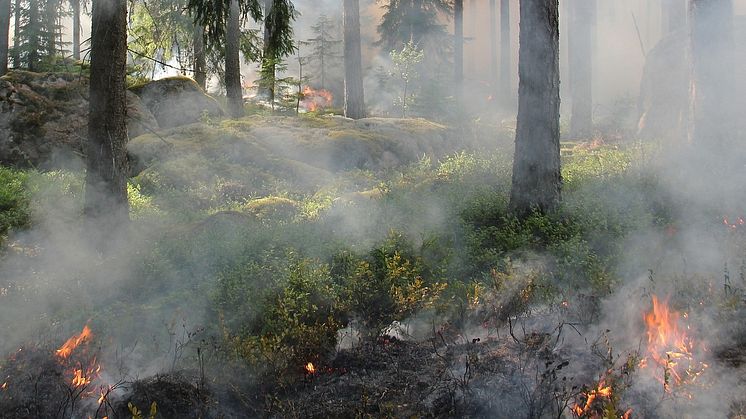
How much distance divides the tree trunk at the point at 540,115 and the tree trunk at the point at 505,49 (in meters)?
25.2

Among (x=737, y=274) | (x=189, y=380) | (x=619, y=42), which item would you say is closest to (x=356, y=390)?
(x=189, y=380)

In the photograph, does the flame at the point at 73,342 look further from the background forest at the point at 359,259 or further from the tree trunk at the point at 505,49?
the tree trunk at the point at 505,49

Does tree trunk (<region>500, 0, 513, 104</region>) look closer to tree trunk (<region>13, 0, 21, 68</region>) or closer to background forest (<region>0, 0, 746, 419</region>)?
background forest (<region>0, 0, 746, 419</region>)

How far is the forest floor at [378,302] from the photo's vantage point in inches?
190

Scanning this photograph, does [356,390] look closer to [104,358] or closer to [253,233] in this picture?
[104,358]

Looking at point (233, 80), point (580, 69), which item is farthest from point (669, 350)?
point (580, 69)

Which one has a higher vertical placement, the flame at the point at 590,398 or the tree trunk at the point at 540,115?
the tree trunk at the point at 540,115

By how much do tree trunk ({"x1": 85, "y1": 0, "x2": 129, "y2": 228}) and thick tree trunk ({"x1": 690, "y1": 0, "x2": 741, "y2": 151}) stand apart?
31.5 feet

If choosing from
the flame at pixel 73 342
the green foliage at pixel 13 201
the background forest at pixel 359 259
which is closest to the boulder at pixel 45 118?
the background forest at pixel 359 259

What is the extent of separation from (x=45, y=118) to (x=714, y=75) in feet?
46.9

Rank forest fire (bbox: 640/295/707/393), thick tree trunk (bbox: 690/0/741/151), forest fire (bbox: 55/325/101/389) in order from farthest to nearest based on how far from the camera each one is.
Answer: thick tree trunk (bbox: 690/0/741/151)
forest fire (bbox: 55/325/101/389)
forest fire (bbox: 640/295/707/393)

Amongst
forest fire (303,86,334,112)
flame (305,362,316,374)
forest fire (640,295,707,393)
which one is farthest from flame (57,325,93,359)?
forest fire (303,86,334,112)

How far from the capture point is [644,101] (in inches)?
735

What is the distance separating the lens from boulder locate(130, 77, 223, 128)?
50.2 ft
